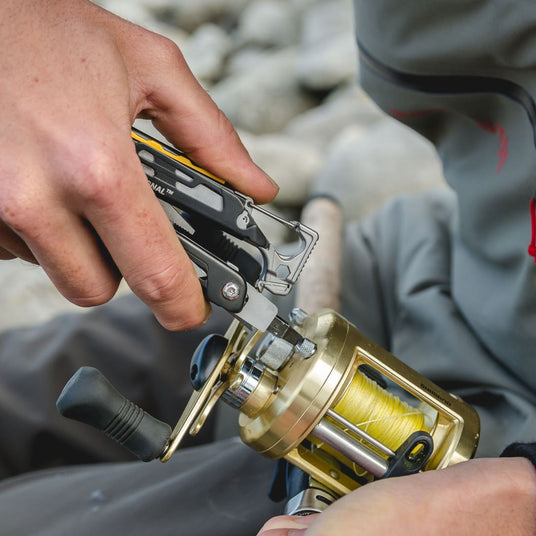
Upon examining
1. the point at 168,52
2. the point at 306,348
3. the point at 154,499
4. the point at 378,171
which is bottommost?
the point at 378,171

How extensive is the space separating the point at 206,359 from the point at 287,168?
2.75 metres

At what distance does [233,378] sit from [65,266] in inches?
12.4

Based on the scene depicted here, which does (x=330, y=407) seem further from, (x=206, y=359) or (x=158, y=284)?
(x=158, y=284)

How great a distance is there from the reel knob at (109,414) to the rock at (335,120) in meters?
3.30

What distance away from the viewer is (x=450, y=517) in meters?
0.89

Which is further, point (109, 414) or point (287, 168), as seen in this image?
point (287, 168)

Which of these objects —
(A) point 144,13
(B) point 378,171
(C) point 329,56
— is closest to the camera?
(B) point 378,171

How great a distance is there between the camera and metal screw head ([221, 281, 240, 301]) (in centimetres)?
98

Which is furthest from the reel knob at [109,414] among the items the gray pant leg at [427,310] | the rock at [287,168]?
the rock at [287,168]

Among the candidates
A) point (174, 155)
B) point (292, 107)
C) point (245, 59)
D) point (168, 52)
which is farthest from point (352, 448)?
point (245, 59)

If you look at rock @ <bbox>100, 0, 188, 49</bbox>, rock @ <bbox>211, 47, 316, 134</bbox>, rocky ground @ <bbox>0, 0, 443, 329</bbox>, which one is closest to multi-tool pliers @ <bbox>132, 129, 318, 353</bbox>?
rocky ground @ <bbox>0, 0, 443, 329</bbox>

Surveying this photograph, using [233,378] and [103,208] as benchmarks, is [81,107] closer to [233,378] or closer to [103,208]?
[103,208]

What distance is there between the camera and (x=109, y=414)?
39.1 inches

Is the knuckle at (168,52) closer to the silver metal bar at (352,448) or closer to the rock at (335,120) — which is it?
the silver metal bar at (352,448)
